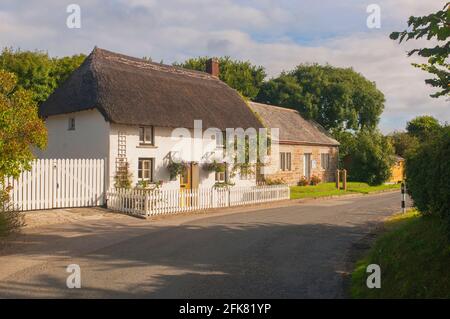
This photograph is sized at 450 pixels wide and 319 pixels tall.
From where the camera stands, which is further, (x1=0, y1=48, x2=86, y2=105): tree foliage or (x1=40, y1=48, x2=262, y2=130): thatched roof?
(x1=0, y1=48, x2=86, y2=105): tree foliage

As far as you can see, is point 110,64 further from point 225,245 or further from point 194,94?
point 225,245

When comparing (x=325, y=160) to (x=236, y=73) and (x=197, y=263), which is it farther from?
(x=197, y=263)

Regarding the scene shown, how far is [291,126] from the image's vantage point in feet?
108

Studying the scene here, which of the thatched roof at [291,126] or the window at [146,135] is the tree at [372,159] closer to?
the thatched roof at [291,126]

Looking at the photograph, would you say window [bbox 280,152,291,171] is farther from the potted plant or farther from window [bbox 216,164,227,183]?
the potted plant

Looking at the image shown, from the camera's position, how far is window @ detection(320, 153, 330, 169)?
34.1 metres

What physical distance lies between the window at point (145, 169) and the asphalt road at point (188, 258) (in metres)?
5.02

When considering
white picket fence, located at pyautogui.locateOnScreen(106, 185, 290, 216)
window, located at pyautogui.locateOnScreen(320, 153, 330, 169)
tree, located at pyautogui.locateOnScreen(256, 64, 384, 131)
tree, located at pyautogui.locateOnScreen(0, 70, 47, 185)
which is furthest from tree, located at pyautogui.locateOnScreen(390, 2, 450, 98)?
tree, located at pyautogui.locateOnScreen(256, 64, 384, 131)

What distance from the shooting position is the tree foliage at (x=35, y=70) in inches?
1082

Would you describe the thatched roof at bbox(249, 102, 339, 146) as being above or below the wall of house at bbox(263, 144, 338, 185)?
above

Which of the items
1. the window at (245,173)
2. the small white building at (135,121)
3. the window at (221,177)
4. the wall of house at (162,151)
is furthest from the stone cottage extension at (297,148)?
the wall of house at (162,151)

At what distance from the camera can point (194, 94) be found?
78.4 feet

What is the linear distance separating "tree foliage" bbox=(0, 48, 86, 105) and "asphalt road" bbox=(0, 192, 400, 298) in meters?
17.2
